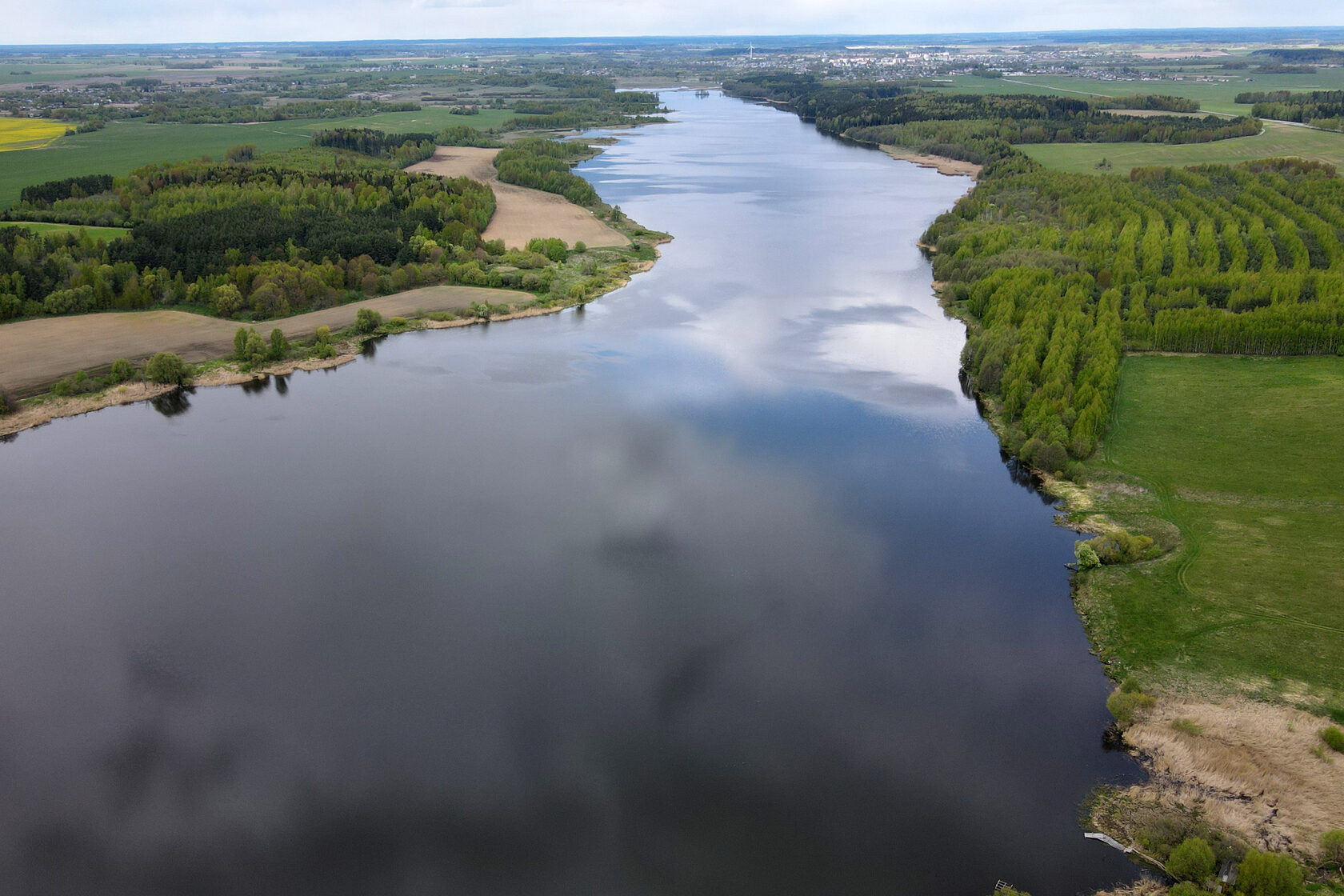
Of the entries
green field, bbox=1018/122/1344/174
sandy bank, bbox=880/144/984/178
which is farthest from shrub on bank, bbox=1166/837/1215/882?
sandy bank, bbox=880/144/984/178

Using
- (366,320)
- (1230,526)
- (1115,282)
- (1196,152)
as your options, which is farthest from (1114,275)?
(1196,152)

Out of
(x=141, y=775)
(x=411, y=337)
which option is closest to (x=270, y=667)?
(x=141, y=775)

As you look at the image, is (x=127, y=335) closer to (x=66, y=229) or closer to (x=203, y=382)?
(x=203, y=382)

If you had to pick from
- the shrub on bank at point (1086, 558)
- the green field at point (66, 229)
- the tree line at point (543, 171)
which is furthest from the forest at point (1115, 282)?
the green field at point (66, 229)

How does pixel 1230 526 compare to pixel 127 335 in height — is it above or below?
below

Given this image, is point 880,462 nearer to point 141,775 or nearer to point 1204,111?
point 141,775
